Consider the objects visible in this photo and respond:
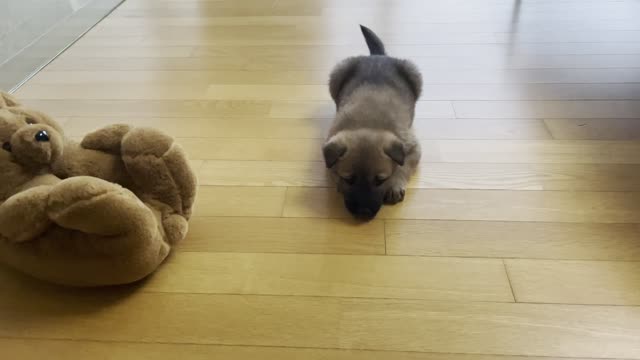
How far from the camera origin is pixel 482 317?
3.41ft

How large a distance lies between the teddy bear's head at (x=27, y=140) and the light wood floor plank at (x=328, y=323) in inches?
11.9

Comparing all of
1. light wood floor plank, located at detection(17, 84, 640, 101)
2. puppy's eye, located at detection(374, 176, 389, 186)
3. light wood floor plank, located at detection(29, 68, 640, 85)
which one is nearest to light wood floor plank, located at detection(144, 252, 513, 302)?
puppy's eye, located at detection(374, 176, 389, 186)

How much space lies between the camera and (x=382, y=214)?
132cm

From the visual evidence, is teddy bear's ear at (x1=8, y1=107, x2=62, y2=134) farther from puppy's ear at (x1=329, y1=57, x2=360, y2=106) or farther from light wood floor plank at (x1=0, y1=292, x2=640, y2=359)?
puppy's ear at (x1=329, y1=57, x2=360, y2=106)

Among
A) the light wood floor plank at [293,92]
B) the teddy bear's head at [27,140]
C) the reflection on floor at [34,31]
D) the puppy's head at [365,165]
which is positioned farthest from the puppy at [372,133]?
the reflection on floor at [34,31]

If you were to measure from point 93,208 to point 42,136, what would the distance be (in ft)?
0.83

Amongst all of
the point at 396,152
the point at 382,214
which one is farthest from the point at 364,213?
the point at 396,152

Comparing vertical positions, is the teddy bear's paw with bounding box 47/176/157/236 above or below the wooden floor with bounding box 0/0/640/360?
above

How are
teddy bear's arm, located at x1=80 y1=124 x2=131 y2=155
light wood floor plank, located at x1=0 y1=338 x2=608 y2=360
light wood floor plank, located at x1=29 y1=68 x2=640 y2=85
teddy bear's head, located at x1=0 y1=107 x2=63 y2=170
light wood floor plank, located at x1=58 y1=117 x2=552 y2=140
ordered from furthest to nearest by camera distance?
1. light wood floor plank, located at x1=29 y1=68 x2=640 y2=85
2. light wood floor plank, located at x1=58 y1=117 x2=552 y2=140
3. teddy bear's arm, located at x1=80 y1=124 x2=131 y2=155
4. teddy bear's head, located at x1=0 y1=107 x2=63 y2=170
5. light wood floor plank, located at x1=0 y1=338 x2=608 y2=360

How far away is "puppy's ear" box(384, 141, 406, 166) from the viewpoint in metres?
1.29

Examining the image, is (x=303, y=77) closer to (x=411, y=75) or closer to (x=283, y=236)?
(x=411, y=75)

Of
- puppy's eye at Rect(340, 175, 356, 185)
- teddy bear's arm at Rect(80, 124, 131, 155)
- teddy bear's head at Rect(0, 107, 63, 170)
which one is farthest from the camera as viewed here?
puppy's eye at Rect(340, 175, 356, 185)

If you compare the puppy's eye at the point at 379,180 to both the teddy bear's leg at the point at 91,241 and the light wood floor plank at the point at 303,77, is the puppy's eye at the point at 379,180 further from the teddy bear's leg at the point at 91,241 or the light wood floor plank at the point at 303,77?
the light wood floor plank at the point at 303,77

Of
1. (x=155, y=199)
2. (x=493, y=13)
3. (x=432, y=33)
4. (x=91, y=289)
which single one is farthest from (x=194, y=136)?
(x=493, y=13)
